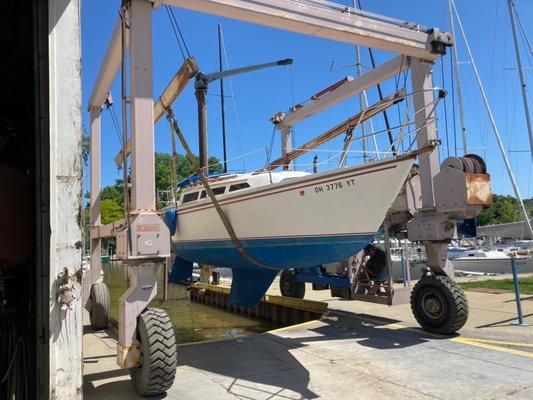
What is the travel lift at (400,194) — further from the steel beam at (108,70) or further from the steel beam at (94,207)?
the steel beam at (94,207)

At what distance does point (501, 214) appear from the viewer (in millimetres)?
60812

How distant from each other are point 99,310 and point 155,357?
175 inches

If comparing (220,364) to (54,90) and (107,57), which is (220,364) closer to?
(54,90)

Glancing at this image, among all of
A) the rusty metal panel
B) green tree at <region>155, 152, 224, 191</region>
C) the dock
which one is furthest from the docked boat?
green tree at <region>155, 152, 224, 191</region>

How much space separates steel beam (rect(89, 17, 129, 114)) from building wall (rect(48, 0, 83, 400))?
2469 mm

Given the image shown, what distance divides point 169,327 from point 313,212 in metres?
2.82

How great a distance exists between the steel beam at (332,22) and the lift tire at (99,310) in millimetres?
5429

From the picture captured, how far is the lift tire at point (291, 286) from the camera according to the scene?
11.2m

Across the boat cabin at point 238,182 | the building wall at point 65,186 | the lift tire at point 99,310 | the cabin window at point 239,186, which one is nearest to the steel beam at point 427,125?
the boat cabin at point 238,182

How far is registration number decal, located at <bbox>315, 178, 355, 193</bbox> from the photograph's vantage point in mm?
6092

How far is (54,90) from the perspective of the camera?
3.33 metres

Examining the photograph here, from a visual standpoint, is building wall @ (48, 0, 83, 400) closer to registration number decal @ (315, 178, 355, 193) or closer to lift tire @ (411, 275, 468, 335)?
registration number decal @ (315, 178, 355, 193)

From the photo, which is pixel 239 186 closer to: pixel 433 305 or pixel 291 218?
pixel 291 218

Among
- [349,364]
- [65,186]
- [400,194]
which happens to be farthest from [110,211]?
[65,186]
